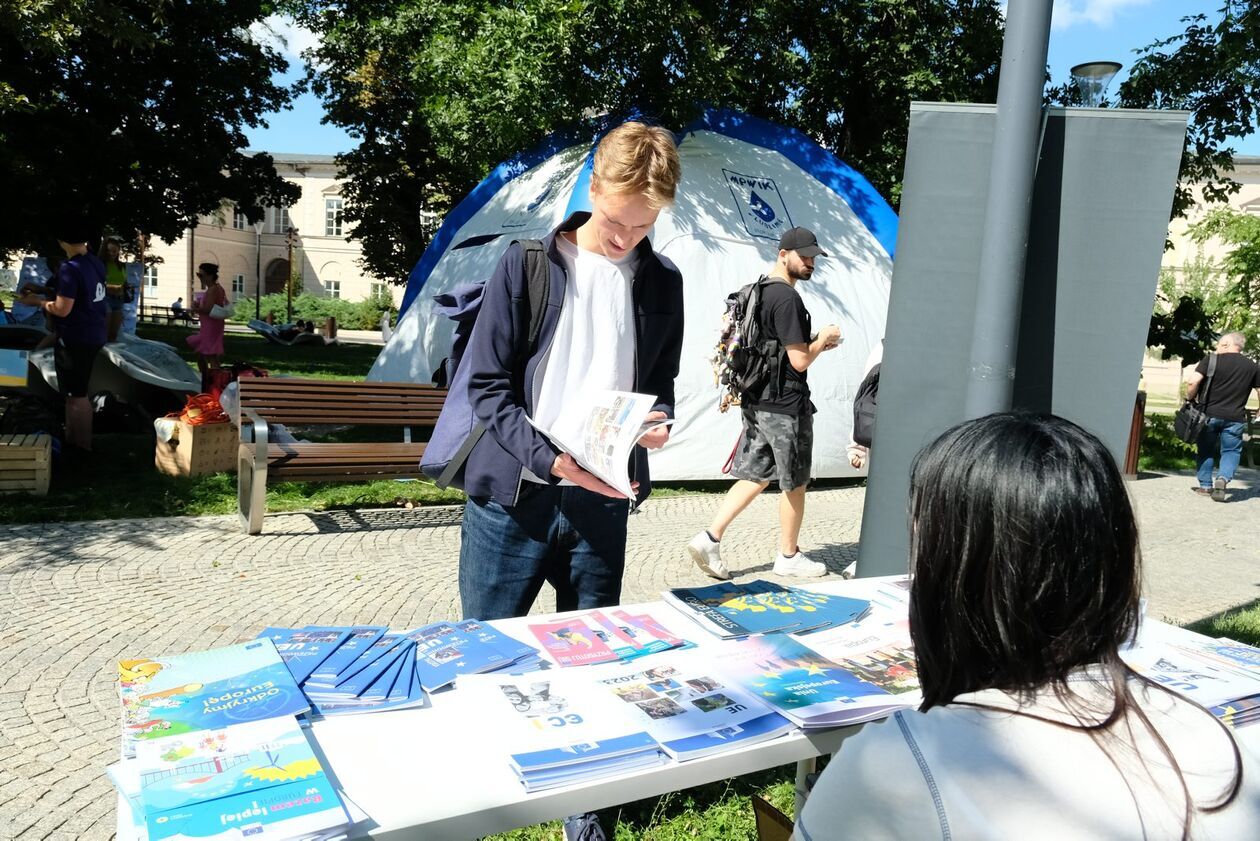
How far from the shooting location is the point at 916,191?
3068 millimetres

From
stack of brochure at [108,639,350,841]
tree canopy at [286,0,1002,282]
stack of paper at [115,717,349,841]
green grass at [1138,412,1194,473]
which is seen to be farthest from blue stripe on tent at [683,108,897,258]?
stack of paper at [115,717,349,841]

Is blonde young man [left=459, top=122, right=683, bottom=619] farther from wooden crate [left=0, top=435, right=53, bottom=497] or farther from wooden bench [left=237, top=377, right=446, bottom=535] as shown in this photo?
wooden crate [left=0, top=435, right=53, bottom=497]

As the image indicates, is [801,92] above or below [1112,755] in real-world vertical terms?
above

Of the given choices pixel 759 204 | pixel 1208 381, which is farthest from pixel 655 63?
pixel 1208 381

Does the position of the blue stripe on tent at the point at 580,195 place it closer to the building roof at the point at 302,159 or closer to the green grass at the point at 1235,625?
the green grass at the point at 1235,625

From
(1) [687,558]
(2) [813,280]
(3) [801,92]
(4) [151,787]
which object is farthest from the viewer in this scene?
(3) [801,92]

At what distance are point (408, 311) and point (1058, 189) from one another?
8.37 meters

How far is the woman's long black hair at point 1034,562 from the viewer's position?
1.19 metres

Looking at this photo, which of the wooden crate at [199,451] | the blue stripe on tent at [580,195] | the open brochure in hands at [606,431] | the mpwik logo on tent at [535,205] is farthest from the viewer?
the mpwik logo on tent at [535,205]

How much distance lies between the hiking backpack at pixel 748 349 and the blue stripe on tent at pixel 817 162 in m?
4.43

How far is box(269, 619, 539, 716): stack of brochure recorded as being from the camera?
182 centimetres

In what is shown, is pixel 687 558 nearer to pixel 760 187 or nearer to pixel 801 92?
pixel 760 187

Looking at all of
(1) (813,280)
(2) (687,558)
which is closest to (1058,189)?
(2) (687,558)

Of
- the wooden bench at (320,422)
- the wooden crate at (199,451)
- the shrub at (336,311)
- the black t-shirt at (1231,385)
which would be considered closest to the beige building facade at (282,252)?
the shrub at (336,311)
